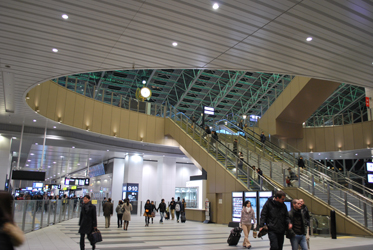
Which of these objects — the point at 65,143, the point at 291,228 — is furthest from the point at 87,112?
the point at 291,228

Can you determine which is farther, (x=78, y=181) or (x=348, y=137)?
(x=78, y=181)

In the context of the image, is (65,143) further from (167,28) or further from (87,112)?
(167,28)

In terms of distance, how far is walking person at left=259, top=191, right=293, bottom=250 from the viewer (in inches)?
199

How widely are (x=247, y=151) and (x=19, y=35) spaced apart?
14413 mm

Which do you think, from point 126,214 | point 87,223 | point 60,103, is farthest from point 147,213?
point 87,223

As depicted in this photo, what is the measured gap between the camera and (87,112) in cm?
1877

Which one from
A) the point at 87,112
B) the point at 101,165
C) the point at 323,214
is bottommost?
the point at 323,214

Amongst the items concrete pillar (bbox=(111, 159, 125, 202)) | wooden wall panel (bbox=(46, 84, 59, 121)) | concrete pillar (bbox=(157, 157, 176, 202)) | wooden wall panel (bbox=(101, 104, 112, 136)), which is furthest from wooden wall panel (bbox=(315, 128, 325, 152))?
wooden wall panel (bbox=(46, 84, 59, 121))

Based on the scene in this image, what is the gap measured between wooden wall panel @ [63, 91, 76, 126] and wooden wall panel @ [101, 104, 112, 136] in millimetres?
2560

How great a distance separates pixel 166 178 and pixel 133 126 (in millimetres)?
7133

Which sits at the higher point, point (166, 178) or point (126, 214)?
point (166, 178)

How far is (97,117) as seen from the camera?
19.5 meters

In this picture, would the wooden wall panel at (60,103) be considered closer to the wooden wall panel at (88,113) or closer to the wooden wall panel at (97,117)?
the wooden wall panel at (88,113)

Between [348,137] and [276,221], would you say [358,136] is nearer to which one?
[348,137]
